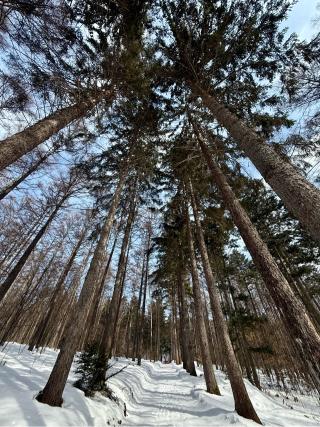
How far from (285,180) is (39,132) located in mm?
4594

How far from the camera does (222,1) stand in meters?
6.33

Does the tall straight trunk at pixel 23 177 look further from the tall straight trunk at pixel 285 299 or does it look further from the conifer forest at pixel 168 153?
the tall straight trunk at pixel 285 299

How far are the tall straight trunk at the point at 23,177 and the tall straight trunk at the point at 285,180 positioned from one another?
841 cm

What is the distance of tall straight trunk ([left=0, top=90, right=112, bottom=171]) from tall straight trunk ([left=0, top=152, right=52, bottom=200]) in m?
4.85

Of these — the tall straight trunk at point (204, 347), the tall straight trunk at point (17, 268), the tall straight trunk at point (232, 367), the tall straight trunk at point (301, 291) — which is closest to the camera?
the tall straight trunk at point (232, 367)

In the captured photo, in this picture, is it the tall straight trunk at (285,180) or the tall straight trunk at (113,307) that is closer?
Answer: the tall straight trunk at (285,180)

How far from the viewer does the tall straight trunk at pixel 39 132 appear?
12.1ft

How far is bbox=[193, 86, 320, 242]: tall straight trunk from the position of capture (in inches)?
116

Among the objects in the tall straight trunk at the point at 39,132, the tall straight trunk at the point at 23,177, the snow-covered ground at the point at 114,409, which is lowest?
the snow-covered ground at the point at 114,409

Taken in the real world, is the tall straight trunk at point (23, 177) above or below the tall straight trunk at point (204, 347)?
above

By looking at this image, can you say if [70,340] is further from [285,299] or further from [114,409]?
[285,299]

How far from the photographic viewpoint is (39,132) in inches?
171

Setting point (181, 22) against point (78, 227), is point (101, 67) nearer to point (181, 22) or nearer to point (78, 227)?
point (181, 22)

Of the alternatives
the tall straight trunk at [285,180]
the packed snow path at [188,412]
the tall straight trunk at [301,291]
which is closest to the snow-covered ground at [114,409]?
the packed snow path at [188,412]
